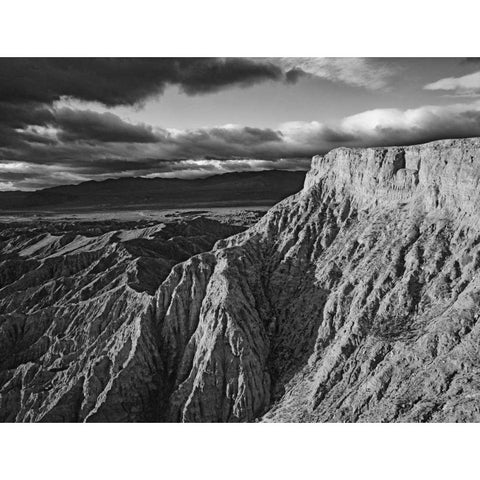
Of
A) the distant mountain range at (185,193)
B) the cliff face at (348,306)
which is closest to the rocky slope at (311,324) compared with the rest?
the cliff face at (348,306)

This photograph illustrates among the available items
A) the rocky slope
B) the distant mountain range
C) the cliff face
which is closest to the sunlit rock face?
the rocky slope

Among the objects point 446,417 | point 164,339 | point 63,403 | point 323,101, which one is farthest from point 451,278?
point 63,403

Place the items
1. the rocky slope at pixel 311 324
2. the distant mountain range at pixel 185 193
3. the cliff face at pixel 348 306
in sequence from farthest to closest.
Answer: the distant mountain range at pixel 185 193, the rocky slope at pixel 311 324, the cliff face at pixel 348 306

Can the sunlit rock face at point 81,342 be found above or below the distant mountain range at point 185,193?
below

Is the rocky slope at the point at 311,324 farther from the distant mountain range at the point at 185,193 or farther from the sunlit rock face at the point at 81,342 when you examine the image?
the distant mountain range at the point at 185,193

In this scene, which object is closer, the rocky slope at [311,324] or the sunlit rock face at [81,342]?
the rocky slope at [311,324]

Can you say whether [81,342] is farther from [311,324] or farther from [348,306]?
[348,306]
